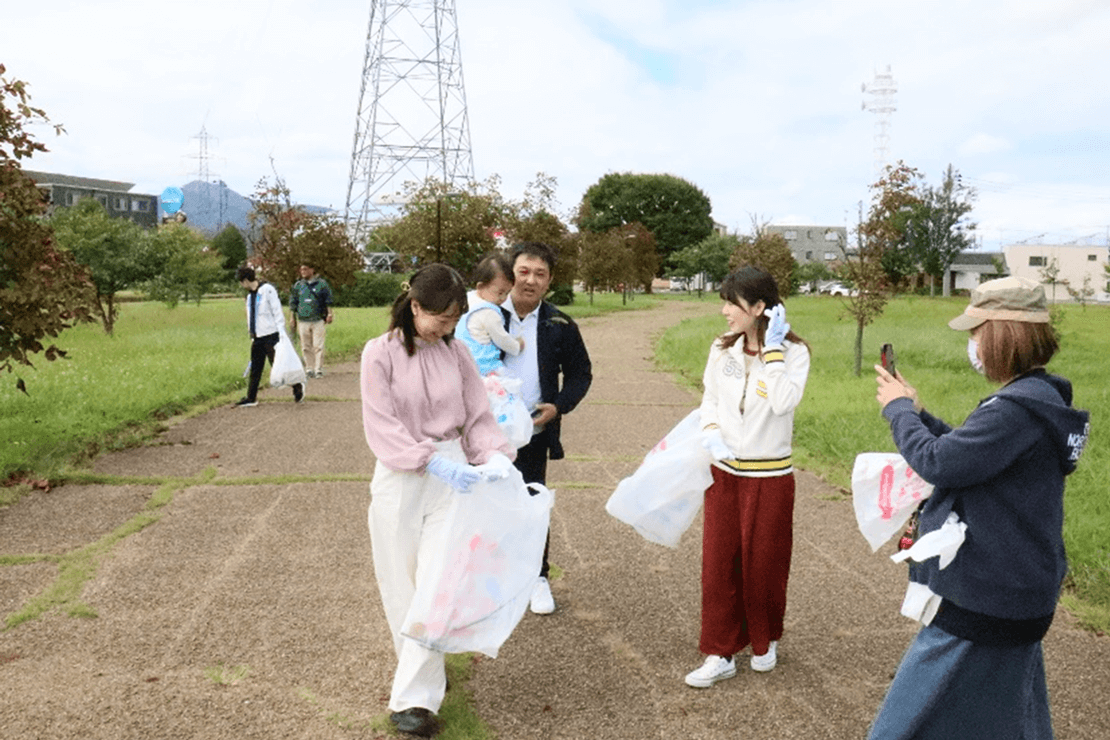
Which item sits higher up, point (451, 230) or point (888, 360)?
point (451, 230)

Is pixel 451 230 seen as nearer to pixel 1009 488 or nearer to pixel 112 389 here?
pixel 112 389

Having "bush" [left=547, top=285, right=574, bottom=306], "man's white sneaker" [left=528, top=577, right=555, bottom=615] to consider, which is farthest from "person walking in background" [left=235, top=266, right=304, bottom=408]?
"bush" [left=547, top=285, right=574, bottom=306]

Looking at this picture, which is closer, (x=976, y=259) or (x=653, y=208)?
(x=653, y=208)

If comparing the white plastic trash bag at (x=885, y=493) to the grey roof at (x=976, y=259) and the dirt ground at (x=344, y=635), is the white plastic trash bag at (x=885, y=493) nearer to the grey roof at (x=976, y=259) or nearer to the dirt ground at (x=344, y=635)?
the dirt ground at (x=344, y=635)

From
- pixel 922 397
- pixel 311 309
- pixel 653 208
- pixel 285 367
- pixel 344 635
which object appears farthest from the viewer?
pixel 653 208

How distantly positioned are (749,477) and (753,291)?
811mm

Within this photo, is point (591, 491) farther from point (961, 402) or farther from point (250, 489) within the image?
point (961, 402)

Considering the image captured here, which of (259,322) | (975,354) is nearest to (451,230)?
(259,322)

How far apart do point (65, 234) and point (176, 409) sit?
15.0 meters

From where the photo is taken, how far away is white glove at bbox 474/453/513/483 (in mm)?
3471

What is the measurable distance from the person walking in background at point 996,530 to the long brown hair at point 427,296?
1656 mm

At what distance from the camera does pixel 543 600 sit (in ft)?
16.2

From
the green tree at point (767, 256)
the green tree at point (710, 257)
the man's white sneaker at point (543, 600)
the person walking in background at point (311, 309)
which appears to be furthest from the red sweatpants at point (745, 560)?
the green tree at point (710, 257)

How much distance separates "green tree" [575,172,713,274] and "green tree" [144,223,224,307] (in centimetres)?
3335
